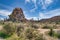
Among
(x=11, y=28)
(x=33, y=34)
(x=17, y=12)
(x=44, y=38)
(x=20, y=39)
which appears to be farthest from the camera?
(x=17, y=12)

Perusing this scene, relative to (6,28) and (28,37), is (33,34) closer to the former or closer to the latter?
(28,37)

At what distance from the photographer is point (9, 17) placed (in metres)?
67.5

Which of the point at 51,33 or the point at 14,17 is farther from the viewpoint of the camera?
the point at 14,17

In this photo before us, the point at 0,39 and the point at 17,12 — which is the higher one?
the point at 17,12

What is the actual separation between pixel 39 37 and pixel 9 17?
45764 mm

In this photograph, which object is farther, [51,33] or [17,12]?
[17,12]

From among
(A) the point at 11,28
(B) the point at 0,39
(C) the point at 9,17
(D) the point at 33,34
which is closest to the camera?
(D) the point at 33,34

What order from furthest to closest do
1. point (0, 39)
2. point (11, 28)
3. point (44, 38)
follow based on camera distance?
point (11, 28) → point (0, 39) → point (44, 38)

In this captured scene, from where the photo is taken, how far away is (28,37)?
25.1 metres

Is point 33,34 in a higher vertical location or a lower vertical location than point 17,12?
lower

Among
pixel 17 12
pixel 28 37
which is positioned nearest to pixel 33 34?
pixel 28 37

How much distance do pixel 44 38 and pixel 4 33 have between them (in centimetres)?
1174

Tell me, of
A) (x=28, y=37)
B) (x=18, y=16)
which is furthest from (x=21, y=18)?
(x=28, y=37)

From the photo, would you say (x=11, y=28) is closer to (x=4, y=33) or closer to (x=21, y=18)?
(x=4, y=33)
